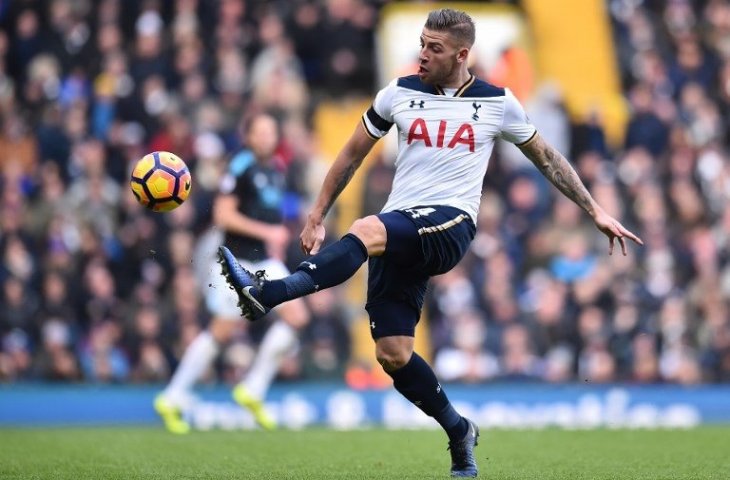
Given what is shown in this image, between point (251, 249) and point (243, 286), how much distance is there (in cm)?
486

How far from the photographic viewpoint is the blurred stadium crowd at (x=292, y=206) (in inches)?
580

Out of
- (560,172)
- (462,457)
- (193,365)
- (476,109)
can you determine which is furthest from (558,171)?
(193,365)

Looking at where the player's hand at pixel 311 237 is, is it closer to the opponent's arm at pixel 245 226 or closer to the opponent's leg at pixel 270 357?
the opponent's arm at pixel 245 226

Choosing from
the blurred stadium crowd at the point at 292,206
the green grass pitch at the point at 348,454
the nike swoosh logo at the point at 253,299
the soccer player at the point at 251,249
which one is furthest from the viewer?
the blurred stadium crowd at the point at 292,206

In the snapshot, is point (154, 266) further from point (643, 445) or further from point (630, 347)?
point (643, 445)

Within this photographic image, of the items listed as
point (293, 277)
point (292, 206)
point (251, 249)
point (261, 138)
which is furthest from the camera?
point (292, 206)

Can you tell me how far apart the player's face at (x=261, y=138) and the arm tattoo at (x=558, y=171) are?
440 centimetres

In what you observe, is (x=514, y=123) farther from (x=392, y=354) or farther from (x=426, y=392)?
(x=426, y=392)

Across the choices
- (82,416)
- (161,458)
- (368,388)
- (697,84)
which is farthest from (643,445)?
(697,84)

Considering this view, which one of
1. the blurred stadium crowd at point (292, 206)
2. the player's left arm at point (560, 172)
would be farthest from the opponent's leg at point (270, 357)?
the player's left arm at point (560, 172)

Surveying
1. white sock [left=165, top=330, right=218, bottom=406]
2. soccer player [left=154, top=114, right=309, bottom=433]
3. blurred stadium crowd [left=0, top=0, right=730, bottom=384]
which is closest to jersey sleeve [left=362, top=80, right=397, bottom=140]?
soccer player [left=154, top=114, right=309, bottom=433]

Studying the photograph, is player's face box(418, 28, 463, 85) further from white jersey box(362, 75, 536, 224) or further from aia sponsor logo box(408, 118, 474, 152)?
aia sponsor logo box(408, 118, 474, 152)

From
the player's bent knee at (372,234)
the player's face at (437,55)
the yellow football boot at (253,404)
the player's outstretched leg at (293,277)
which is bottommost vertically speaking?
the yellow football boot at (253,404)

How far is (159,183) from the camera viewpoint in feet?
26.5
